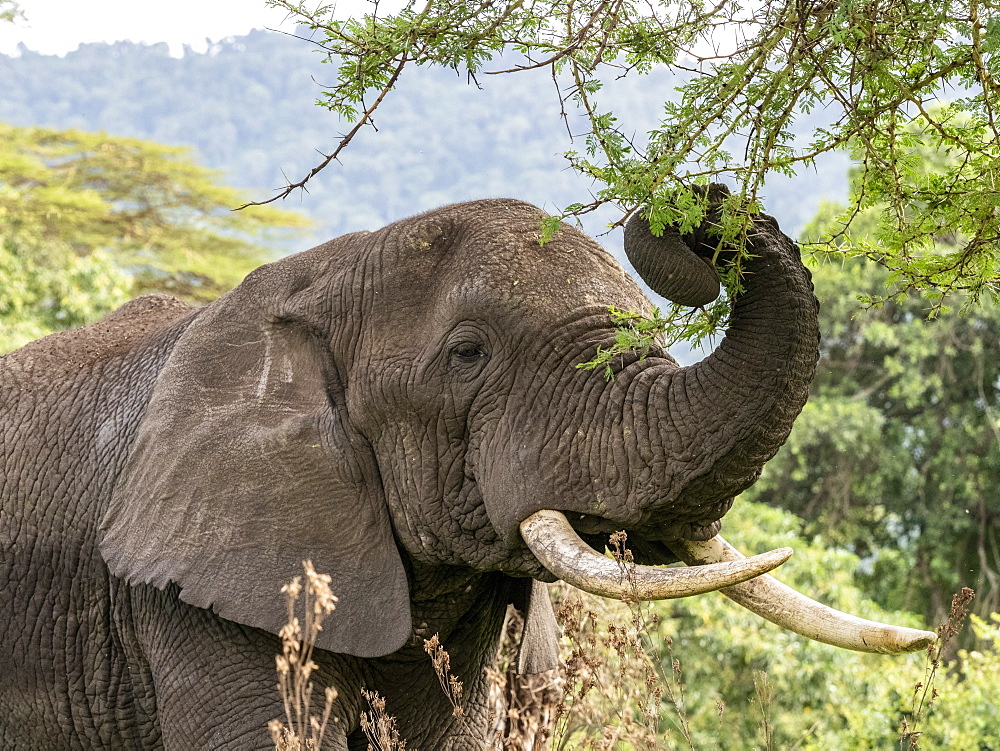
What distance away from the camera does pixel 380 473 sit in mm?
4316

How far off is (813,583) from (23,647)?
9357 mm

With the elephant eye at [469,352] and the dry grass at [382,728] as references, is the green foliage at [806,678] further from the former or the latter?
the elephant eye at [469,352]

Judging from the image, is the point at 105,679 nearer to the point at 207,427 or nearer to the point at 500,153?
the point at 207,427

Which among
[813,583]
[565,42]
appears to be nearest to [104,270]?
[813,583]

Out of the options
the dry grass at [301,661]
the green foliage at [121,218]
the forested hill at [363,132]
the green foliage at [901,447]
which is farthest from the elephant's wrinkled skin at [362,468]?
the forested hill at [363,132]

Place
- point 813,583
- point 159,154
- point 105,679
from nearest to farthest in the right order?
point 105,679 < point 813,583 < point 159,154

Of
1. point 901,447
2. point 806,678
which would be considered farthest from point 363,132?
point 806,678

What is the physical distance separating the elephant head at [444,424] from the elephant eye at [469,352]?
10mm

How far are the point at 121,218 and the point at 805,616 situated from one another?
2665cm

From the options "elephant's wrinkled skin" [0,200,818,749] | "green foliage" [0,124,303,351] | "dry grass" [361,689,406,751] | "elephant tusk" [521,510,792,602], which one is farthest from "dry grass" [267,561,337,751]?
"green foliage" [0,124,303,351]

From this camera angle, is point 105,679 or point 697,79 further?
point 105,679

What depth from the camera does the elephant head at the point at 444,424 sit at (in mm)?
3664

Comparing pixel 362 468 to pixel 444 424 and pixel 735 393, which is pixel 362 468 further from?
pixel 735 393

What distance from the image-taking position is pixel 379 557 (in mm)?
4219
